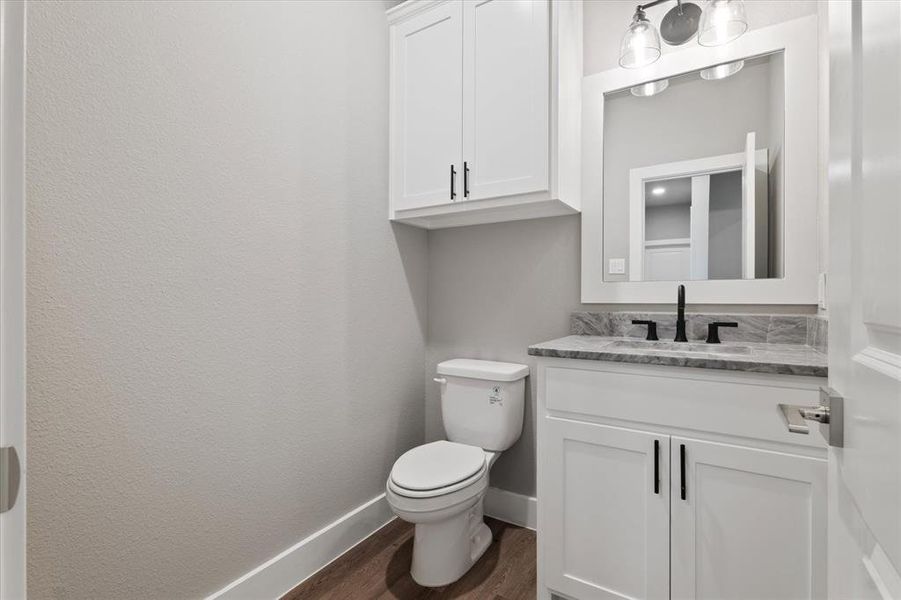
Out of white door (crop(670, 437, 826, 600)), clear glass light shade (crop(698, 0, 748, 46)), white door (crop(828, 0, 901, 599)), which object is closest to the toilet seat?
white door (crop(670, 437, 826, 600))

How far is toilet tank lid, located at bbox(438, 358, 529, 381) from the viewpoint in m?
1.83

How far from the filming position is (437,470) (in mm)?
1576

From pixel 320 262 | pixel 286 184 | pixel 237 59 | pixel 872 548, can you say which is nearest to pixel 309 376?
pixel 320 262

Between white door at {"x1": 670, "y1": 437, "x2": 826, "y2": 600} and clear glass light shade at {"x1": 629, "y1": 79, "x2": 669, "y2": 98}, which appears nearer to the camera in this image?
white door at {"x1": 670, "y1": 437, "x2": 826, "y2": 600}

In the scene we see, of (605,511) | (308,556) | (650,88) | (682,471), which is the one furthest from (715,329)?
(308,556)

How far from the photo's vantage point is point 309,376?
1.64 m

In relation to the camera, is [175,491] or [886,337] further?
[175,491]

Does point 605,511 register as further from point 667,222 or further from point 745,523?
point 667,222

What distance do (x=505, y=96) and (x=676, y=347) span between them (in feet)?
3.88

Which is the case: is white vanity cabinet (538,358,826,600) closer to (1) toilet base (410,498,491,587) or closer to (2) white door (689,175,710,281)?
(1) toilet base (410,498,491,587)

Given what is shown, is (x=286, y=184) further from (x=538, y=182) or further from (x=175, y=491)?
(x=175, y=491)

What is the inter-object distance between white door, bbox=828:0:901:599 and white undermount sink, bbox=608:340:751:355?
0.86 meters

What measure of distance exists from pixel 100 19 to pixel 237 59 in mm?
379

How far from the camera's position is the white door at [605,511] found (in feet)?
4.08
